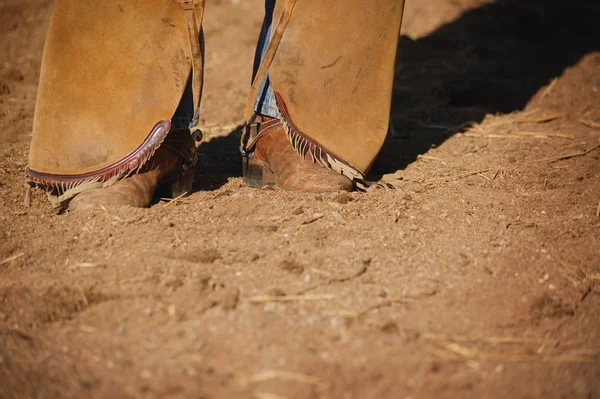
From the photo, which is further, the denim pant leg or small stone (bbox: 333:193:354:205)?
the denim pant leg

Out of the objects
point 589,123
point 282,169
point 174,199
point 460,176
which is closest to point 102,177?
point 174,199

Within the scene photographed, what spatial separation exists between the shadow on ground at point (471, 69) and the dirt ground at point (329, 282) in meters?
0.04

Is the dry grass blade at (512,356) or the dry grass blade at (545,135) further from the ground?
the dry grass blade at (545,135)

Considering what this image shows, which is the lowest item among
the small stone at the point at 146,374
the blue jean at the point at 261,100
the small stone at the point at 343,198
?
the small stone at the point at 146,374

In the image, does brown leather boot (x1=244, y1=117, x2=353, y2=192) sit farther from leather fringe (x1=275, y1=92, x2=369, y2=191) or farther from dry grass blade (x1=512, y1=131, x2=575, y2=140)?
dry grass blade (x1=512, y1=131, x2=575, y2=140)

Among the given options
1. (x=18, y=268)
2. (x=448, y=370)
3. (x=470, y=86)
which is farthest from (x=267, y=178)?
(x=470, y=86)

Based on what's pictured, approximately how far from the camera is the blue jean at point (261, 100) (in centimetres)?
225

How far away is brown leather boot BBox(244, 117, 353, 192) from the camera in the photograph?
2.27m

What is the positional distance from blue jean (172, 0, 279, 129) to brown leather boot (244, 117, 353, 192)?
57mm

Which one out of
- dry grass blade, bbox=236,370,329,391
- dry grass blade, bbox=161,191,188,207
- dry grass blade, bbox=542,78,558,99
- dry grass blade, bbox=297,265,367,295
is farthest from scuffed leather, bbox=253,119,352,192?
dry grass blade, bbox=542,78,558,99

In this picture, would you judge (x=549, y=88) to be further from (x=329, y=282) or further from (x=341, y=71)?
(x=329, y=282)

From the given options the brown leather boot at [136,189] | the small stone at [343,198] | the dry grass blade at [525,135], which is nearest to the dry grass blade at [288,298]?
the small stone at [343,198]

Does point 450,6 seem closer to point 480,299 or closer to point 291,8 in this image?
point 291,8

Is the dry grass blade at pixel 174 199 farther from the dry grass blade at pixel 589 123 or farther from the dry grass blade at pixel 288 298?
the dry grass blade at pixel 589 123
